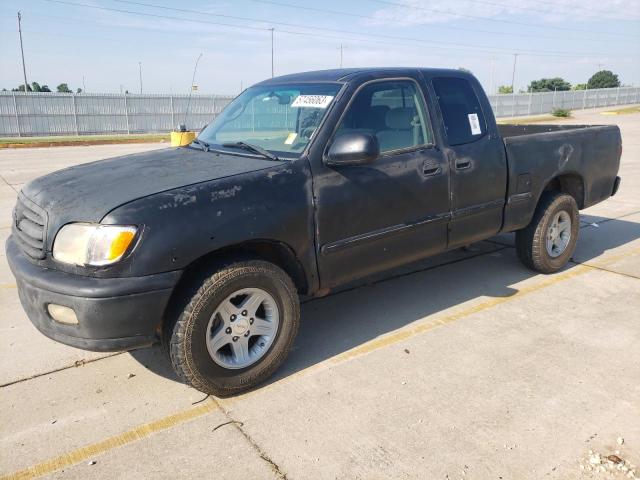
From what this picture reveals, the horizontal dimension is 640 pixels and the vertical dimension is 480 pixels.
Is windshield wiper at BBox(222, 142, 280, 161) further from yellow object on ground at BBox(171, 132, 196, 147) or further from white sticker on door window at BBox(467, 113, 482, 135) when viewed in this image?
white sticker on door window at BBox(467, 113, 482, 135)

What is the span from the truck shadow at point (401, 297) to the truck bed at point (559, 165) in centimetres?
66

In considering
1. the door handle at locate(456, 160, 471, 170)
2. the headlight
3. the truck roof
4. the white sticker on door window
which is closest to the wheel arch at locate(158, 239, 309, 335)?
the headlight

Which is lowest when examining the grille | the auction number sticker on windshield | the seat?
the grille

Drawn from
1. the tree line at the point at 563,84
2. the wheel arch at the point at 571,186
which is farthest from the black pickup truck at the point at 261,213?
the tree line at the point at 563,84

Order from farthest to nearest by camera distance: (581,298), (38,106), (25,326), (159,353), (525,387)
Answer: (38,106), (581,298), (25,326), (159,353), (525,387)

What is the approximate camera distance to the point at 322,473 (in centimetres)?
269

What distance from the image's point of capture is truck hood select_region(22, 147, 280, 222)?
3.06m

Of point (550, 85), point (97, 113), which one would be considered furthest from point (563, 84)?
point (97, 113)

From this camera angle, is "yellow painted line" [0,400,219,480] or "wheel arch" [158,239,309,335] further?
"wheel arch" [158,239,309,335]

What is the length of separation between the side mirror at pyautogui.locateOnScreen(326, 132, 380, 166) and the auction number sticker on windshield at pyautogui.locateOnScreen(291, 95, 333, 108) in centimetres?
39

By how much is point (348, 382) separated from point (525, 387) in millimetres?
1102

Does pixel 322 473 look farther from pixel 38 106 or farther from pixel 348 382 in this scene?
pixel 38 106

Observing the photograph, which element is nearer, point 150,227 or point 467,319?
point 150,227

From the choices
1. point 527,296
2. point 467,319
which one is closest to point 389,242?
point 467,319
